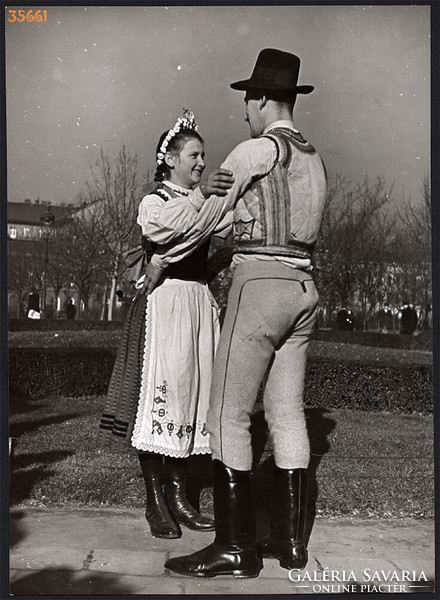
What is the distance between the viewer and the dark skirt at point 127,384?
3941mm

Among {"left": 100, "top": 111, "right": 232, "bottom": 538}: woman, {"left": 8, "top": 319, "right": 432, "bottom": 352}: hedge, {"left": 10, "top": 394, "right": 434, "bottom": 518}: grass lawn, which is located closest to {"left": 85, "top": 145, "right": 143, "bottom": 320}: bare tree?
{"left": 100, "top": 111, "right": 232, "bottom": 538}: woman

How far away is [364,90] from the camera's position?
4.37 meters

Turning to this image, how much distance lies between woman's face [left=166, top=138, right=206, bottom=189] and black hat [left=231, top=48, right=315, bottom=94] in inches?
25.6

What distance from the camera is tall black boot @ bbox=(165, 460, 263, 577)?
3352 mm

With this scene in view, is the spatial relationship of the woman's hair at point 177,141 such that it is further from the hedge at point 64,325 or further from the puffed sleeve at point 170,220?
the hedge at point 64,325

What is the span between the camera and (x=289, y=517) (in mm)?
3512

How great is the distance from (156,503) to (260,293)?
4.46 feet

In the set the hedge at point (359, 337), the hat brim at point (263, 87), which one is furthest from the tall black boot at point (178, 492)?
the hedge at point (359, 337)

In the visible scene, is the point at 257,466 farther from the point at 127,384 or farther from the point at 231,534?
the point at 231,534

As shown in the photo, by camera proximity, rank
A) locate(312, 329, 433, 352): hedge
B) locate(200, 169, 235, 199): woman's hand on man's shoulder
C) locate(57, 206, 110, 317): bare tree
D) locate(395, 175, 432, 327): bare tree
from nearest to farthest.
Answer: locate(200, 169, 235, 199): woman's hand on man's shoulder, locate(57, 206, 110, 317): bare tree, locate(395, 175, 432, 327): bare tree, locate(312, 329, 433, 352): hedge

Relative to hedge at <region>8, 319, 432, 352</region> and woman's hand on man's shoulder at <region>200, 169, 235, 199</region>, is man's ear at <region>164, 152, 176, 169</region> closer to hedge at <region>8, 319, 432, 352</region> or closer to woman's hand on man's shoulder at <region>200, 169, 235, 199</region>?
woman's hand on man's shoulder at <region>200, 169, 235, 199</region>

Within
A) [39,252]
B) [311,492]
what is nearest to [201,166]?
[311,492]

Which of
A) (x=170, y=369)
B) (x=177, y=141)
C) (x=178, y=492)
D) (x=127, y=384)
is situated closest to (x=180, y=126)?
(x=177, y=141)

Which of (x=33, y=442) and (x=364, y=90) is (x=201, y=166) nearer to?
(x=364, y=90)
